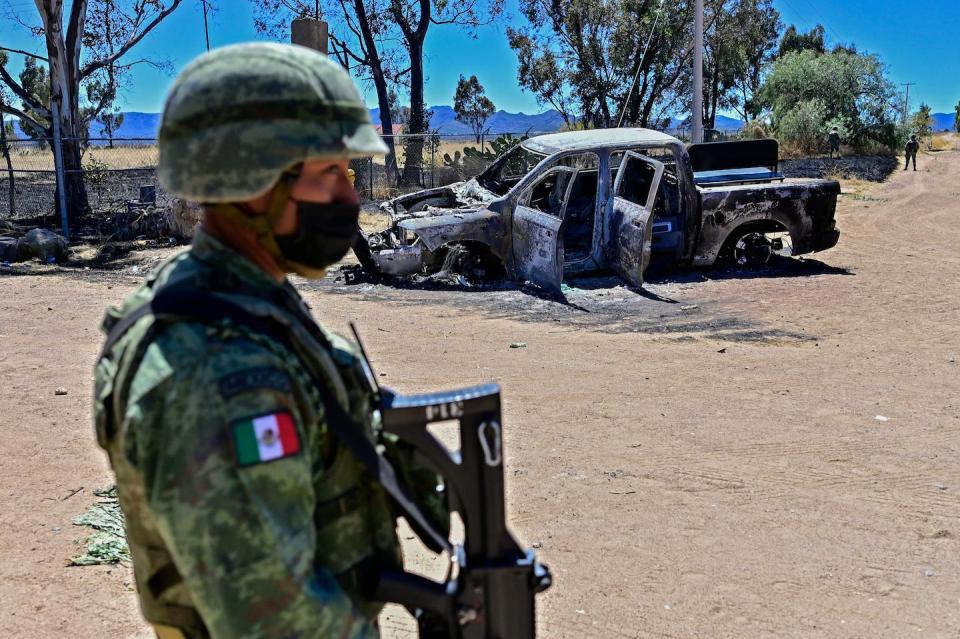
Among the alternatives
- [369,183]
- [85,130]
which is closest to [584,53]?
[369,183]

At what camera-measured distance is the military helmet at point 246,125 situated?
136 centimetres

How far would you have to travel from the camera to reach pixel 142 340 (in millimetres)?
1272

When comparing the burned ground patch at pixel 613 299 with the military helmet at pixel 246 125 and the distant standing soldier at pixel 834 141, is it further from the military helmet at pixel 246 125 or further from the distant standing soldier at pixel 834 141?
the distant standing soldier at pixel 834 141

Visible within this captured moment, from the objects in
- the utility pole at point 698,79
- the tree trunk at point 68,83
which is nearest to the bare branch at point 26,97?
the tree trunk at point 68,83

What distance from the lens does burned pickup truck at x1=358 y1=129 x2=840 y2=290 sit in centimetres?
1008

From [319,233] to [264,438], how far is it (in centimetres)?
39

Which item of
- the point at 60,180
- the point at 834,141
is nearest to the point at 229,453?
the point at 60,180

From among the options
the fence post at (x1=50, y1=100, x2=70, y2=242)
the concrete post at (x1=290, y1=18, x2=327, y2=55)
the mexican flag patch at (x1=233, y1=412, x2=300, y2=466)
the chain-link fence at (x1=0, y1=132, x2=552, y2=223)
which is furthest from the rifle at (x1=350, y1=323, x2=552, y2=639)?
the fence post at (x1=50, y1=100, x2=70, y2=242)

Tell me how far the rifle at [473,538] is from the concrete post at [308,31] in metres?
7.18

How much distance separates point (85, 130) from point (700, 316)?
1727 cm

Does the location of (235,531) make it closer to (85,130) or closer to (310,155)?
(310,155)

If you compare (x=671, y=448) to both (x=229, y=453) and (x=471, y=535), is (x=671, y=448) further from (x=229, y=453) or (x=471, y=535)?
(x=229, y=453)

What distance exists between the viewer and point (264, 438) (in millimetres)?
1193

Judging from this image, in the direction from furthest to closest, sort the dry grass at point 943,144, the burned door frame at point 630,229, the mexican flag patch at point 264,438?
1. the dry grass at point 943,144
2. the burned door frame at point 630,229
3. the mexican flag patch at point 264,438
